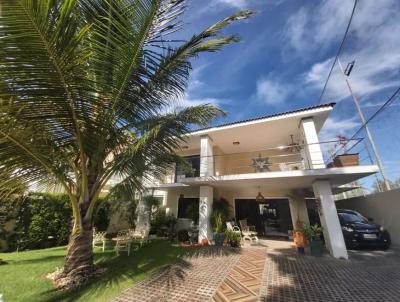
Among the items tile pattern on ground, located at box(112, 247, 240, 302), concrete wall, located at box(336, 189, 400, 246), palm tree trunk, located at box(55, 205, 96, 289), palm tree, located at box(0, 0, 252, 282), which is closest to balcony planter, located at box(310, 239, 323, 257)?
tile pattern on ground, located at box(112, 247, 240, 302)

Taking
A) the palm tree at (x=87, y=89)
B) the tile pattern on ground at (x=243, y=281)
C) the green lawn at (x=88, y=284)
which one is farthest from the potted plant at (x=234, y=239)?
the palm tree at (x=87, y=89)

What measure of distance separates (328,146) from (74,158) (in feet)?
42.4

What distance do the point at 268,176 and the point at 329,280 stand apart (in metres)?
4.81

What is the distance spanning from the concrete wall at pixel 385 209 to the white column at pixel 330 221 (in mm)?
4536

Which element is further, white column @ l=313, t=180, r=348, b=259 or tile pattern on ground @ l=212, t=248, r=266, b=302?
white column @ l=313, t=180, r=348, b=259

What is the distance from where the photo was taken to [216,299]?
188 inches

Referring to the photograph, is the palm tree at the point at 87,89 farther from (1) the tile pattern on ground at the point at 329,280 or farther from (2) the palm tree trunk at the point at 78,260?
(1) the tile pattern on ground at the point at 329,280

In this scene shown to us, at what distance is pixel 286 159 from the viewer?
14133mm

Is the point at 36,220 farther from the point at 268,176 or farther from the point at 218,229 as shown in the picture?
the point at 268,176

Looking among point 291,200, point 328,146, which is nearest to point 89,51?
point 328,146

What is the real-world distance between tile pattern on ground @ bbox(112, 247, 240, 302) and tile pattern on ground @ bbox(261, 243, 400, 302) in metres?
1.42

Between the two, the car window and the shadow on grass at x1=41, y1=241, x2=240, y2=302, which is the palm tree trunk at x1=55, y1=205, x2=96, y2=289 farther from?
the car window

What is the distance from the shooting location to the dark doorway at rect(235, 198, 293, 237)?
13.6m

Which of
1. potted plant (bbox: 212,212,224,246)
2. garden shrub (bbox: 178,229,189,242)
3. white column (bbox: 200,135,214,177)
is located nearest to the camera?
potted plant (bbox: 212,212,224,246)
